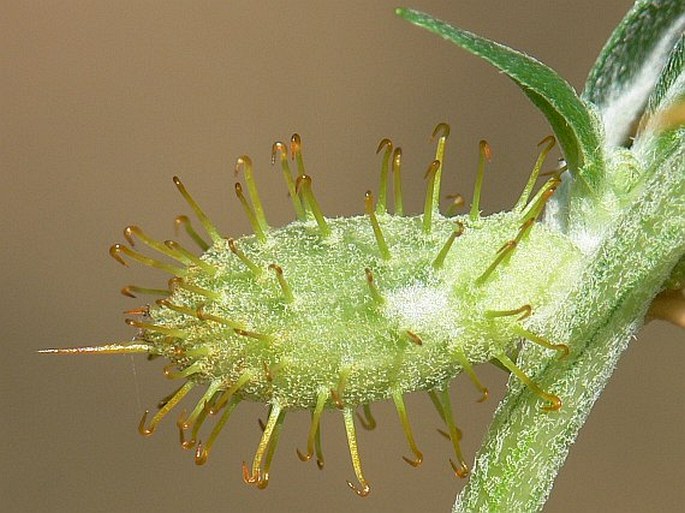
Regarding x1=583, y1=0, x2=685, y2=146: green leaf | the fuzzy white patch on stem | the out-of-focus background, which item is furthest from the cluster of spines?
the out-of-focus background

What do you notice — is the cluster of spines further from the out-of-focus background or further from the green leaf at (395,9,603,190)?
the out-of-focus background

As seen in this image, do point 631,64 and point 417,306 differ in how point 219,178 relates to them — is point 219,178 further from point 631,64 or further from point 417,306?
point 417,306

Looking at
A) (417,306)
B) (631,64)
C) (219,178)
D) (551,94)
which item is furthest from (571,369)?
(219,178)

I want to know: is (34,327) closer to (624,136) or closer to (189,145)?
(189,145)

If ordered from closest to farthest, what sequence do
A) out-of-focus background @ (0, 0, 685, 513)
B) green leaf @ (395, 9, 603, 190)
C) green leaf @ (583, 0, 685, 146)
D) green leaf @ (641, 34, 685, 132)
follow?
green leaf @ (395, 9, 603, 190), green leaf @ (641, 34, 685, 132), green leaf @ (583, 0, 685, 146), out-of-focus background @ (0, 0, 685, 513)

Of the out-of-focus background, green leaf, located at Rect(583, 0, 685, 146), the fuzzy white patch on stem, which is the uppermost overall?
the out-of-focus background

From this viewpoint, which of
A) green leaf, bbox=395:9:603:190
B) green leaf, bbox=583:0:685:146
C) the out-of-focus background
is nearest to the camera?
green leaf, bbox=395:9:603:190

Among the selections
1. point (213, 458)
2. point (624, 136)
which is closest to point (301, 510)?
point (213, 458)
